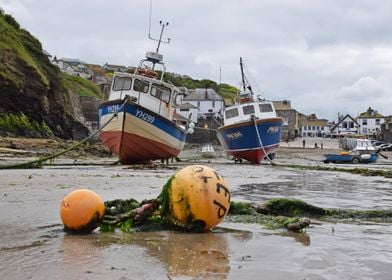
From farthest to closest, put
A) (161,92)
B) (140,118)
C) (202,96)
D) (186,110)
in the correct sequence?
(202,96), (186,110), (161,92), (140,118)

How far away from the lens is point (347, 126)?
390 ft

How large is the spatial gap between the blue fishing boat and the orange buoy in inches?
832

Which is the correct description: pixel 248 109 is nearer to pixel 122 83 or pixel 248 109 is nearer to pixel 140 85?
pixel 140 85

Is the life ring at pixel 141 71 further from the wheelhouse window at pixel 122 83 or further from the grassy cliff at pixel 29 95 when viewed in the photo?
the grassy cliff at pixel 29 95

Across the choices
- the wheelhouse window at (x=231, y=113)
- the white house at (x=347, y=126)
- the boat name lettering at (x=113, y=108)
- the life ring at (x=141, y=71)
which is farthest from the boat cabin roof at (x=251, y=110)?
the white house at (x=347, y=126)

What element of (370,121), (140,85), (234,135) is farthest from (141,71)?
(370,121)

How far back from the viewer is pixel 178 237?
181 inches

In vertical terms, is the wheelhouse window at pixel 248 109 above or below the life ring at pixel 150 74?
below

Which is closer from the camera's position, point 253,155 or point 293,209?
point 293,209

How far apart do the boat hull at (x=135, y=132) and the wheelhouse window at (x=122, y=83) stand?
1.28 metres

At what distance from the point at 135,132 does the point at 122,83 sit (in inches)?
121

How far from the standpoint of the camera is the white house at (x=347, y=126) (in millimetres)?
116688

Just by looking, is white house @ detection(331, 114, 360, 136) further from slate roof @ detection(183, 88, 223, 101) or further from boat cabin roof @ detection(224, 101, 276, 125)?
boat cabin roof @ detection(224, 101, 276, 125)

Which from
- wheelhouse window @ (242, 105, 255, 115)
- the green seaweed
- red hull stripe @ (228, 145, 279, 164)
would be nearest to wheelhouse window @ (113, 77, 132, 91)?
red hull stripe @ (228, 145, 279, 164)
